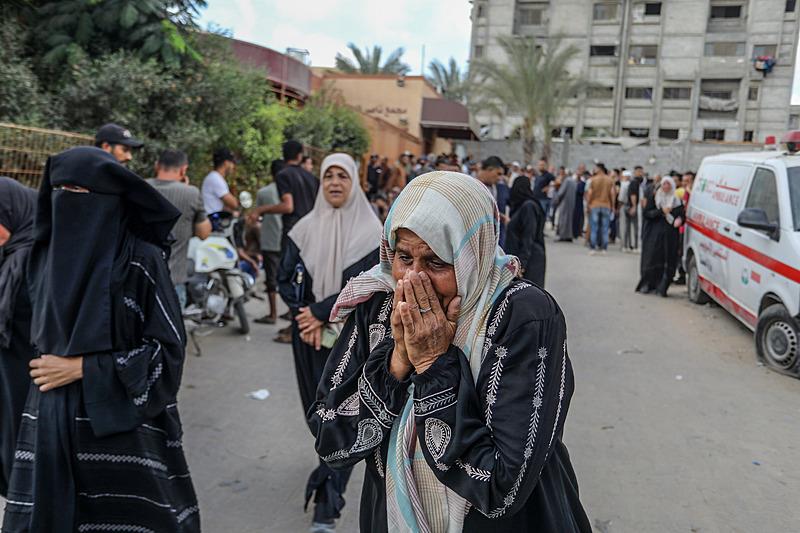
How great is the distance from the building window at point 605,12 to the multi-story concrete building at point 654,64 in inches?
2.7

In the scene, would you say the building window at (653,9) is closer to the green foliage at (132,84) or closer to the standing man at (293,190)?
the green foliage at (132,84)

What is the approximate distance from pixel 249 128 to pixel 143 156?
3.07m

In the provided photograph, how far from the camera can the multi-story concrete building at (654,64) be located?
138 ft

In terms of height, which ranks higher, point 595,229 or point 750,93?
point 750,93

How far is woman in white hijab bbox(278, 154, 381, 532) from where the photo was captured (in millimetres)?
3355

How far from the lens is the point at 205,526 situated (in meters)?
3.43

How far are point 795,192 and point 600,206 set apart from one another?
9.02 m

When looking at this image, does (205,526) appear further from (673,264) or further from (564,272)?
(564,272)

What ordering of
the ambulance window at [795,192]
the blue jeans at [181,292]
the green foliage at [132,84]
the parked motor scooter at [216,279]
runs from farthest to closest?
1. the green foliage at [132,84]
2. the parked motor scooter at [216,279]
3. the ambulance window at [795,192]
4. the blue jeans at [181,292]

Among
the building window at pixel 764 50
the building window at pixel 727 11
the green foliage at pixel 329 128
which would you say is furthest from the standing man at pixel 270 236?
the building window at pixel 727 11

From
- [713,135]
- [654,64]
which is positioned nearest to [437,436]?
[654,64]

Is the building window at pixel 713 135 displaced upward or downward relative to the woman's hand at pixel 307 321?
upward

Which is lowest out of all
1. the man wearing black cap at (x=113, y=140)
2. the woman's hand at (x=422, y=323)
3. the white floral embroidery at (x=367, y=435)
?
the white floral embroidery at (x=367, y=435)

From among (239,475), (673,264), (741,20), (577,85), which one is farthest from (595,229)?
(741,20)
